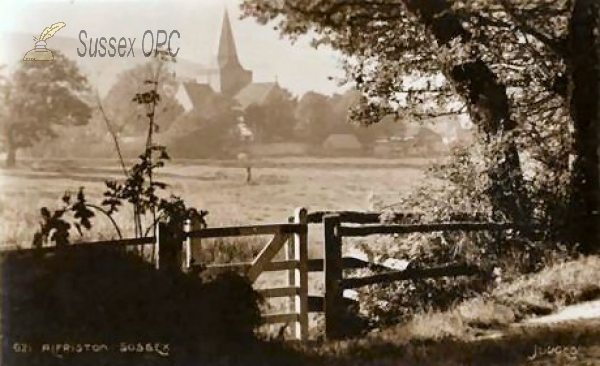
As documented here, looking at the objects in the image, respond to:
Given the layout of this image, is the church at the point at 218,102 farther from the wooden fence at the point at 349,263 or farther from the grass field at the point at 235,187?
the wooden fence at the point at 349,263

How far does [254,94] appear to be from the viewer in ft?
13.1

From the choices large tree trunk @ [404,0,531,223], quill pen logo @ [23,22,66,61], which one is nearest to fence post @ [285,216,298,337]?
large tree trunk @ [404,0,531,223]

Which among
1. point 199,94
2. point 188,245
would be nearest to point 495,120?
point 199,94

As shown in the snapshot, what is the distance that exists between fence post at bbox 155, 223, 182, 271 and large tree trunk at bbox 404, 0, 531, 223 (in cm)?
201

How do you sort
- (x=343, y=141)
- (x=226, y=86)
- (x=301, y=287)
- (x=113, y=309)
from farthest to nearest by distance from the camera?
(x=301, y=287) → (x=343, y=141) → (x=226, y=86) → (x=113, y=309)

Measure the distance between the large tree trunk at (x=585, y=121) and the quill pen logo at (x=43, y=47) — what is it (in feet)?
8.92

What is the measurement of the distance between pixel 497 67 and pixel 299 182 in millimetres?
1601

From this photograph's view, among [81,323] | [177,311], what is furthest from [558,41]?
[81,323]

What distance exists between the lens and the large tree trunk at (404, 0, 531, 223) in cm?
491

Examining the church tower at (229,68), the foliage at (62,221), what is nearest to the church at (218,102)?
the church tower at (229,68)

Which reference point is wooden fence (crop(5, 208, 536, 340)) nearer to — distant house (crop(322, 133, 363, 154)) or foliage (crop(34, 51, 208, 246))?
foliage (crop(34, 51, 208, 246))

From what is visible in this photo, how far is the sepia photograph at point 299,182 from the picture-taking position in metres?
3.64

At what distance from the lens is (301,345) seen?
3.74 meters

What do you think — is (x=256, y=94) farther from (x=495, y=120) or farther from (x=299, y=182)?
(x=495, y=120)
